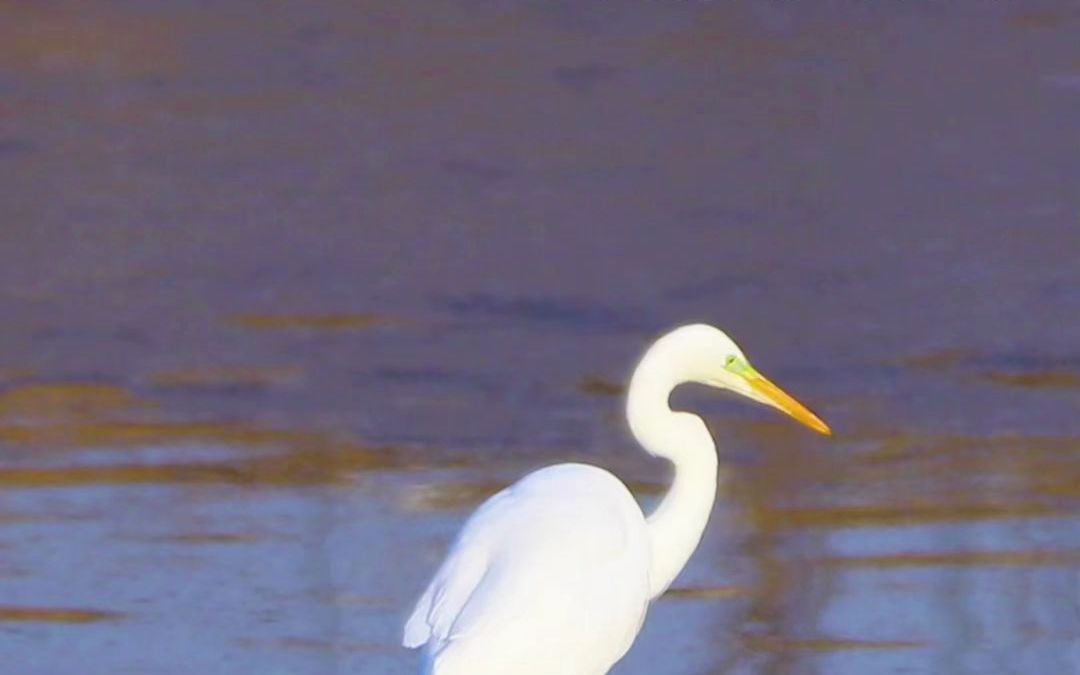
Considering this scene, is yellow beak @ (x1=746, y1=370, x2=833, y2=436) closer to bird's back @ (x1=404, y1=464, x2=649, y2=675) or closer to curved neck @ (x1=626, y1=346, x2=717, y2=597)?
curved neck @ (x1=626, y1=346, x2=717, y2=597)

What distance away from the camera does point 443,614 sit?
4793mm

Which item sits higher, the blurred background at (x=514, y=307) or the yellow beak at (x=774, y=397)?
the yellow beak at (x=774, y=397)

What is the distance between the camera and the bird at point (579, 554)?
472 cm

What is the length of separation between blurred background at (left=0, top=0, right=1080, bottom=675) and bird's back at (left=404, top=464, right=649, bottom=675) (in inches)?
25.3

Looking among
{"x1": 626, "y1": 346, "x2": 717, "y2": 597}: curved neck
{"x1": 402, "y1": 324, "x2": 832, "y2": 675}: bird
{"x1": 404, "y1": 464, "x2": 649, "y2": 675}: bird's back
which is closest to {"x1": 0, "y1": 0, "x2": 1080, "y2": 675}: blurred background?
{"x1": 626, "y1": 346, "x2": 717, "y2": 597}: curved neck

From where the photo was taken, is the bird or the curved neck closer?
the bird

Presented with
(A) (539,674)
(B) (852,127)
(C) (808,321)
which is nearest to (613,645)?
(A) (539,674)

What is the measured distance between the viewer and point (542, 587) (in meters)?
4.84

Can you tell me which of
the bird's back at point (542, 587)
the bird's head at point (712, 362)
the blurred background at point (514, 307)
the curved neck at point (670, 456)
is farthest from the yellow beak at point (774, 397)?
the blurred background at point (514, 307)

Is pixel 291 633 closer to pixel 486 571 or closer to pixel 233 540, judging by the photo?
pixel 233 540

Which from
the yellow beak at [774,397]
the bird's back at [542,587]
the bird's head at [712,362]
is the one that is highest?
the bird's head at [712,362]

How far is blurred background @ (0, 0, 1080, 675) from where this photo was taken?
6027 millimetres

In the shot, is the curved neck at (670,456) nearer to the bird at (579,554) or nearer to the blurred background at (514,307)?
the bird at (579,554)

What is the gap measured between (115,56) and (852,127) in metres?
3.06
